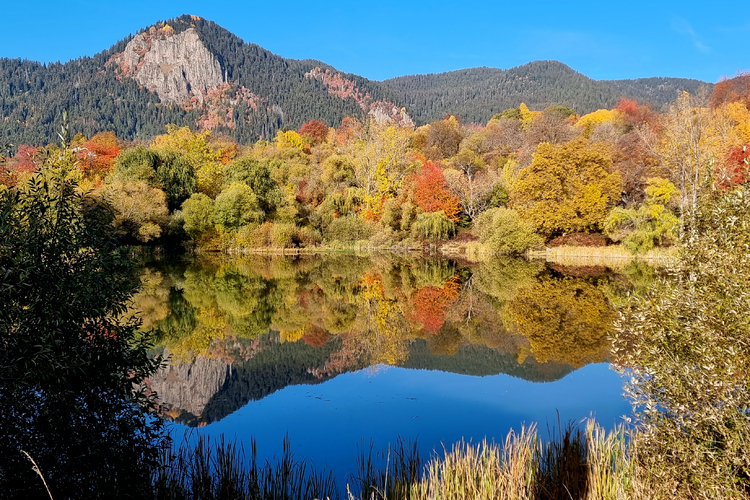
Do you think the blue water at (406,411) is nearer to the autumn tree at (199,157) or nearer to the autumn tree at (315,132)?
the autumn tree at (199,157)

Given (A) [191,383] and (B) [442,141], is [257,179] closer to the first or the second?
(B) [442,141]

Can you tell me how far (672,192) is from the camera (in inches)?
1479

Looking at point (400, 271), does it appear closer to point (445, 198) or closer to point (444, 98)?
point (445, 198)

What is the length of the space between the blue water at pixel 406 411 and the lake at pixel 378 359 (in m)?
0.04

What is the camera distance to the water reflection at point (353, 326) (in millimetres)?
12023

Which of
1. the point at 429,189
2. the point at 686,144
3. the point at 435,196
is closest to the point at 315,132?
the point at 429,189

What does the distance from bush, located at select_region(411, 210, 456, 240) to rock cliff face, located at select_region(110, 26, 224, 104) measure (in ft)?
446

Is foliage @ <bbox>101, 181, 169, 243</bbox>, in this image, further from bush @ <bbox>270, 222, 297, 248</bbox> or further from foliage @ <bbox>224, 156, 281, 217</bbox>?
bush @ <bbox>270, 222, 297, 248</bbox>

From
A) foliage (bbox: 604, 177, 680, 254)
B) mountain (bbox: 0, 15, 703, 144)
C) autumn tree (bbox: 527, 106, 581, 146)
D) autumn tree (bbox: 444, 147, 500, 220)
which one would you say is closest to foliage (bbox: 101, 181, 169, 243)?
autumn tree (bbox: 444, 147, 500, 220)

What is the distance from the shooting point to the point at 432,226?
46.8m

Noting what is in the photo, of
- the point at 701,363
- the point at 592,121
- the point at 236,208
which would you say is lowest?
the point at 701,363

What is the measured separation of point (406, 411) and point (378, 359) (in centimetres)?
406

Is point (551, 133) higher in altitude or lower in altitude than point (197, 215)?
higher

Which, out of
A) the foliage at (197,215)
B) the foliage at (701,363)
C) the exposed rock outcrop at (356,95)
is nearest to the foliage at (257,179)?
the foliage at (197,215)
